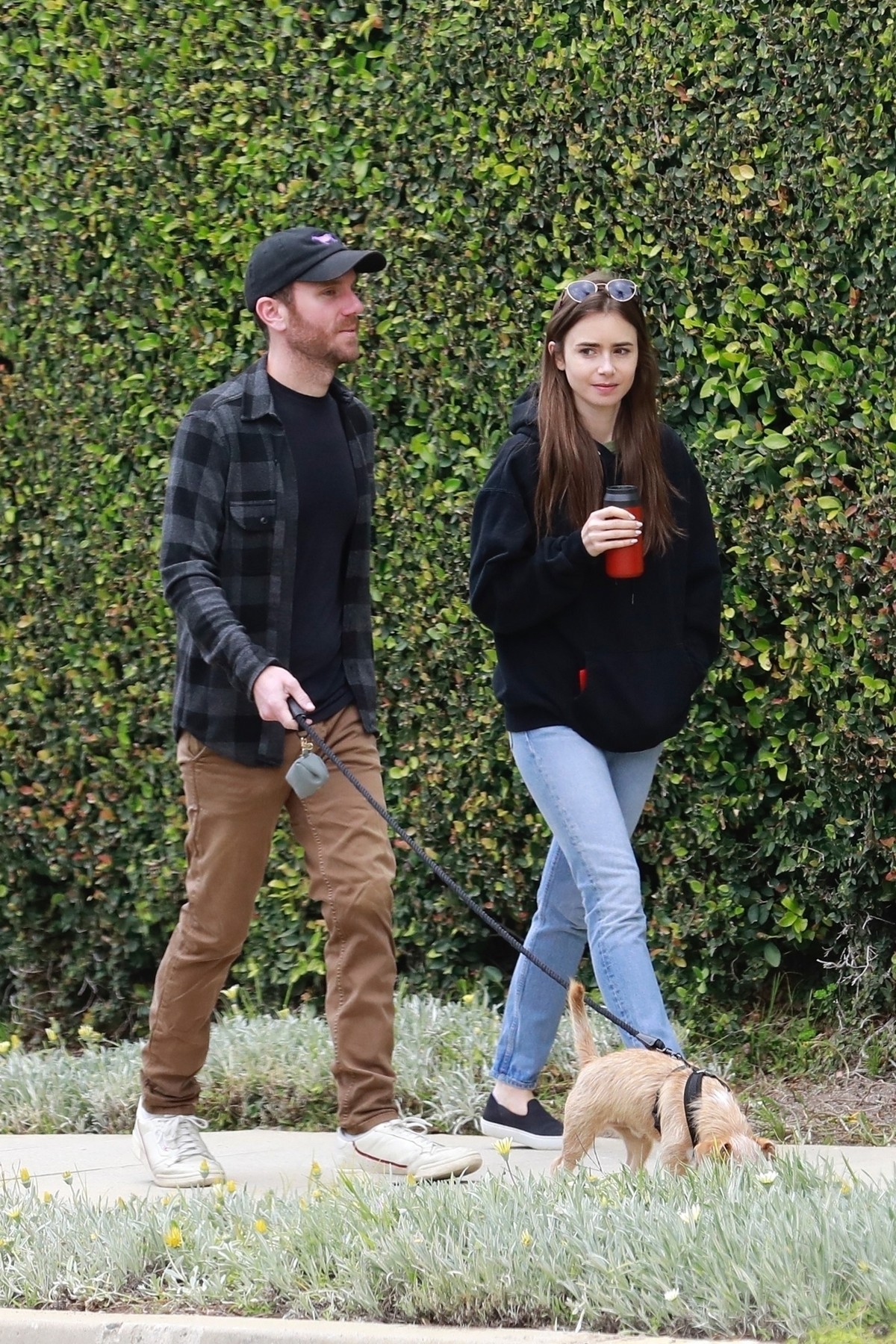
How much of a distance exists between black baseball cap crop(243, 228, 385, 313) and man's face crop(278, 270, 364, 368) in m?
0.03

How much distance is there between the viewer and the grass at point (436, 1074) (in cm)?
538

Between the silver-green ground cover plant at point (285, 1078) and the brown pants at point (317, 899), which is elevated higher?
the brown pants at point (317, 899)

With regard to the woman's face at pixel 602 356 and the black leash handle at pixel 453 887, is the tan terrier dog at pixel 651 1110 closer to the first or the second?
the black leash handle at pixel 453 887

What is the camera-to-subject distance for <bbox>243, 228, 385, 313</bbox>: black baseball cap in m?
4.56

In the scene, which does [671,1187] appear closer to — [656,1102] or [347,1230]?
[656,1102]

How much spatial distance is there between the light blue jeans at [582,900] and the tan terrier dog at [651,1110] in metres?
0.22

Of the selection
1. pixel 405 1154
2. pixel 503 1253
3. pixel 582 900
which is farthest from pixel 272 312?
pixel 503 1253

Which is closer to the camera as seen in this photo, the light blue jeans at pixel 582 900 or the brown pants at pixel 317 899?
the light blue jeans at pixel 582 900

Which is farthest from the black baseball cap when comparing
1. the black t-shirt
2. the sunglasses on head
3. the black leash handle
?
the black leash handle

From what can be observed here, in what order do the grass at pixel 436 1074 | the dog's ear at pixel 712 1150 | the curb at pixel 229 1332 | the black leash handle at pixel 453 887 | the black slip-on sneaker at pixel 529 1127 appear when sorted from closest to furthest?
the curb at pixel 229 1332 < the dog's ear at pixel 712 1150 < the black leash handle at pixel 453 887 < the black slip-on sneaker at pixel 529 1127 < the grass at pixel 436 1074

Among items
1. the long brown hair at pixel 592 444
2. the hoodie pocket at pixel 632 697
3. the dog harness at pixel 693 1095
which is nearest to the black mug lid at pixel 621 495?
the long brown hair at pixel 592 444

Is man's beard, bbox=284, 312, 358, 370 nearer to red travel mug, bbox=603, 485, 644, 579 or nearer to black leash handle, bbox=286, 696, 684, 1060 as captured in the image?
red travel mug, bbox=603, 485, 644, 579

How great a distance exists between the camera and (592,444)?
180 inches

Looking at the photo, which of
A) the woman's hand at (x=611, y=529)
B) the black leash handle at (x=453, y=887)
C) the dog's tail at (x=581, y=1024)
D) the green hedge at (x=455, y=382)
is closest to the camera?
the black leash handle at (x=453, y=887)
